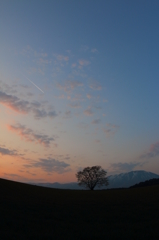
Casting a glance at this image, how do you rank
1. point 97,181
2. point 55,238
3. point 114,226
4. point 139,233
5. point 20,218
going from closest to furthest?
point 55,238
point 139,233
point 114,226
point 20,218
point 97,181

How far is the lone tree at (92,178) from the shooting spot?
104812 mm

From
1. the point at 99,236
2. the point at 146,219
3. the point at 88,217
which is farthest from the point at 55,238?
the point at 146,219

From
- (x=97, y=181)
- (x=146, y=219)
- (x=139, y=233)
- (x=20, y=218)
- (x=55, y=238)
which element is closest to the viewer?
(x=55, y=238)

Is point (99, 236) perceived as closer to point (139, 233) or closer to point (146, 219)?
point (139, 233)

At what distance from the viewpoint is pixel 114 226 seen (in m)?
19.2

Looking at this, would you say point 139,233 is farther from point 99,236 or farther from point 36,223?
point 36,223

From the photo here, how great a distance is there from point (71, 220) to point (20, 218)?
5402 millimetres

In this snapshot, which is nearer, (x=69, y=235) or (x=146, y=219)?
(x=69, y=235)

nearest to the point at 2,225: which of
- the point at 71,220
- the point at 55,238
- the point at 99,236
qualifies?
the point at 55,238

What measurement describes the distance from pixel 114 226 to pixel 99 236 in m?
3.91

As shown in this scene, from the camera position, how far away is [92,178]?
348 ft

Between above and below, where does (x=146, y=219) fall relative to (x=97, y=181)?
below

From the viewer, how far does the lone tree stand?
105 metres

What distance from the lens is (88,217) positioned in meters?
23.2
